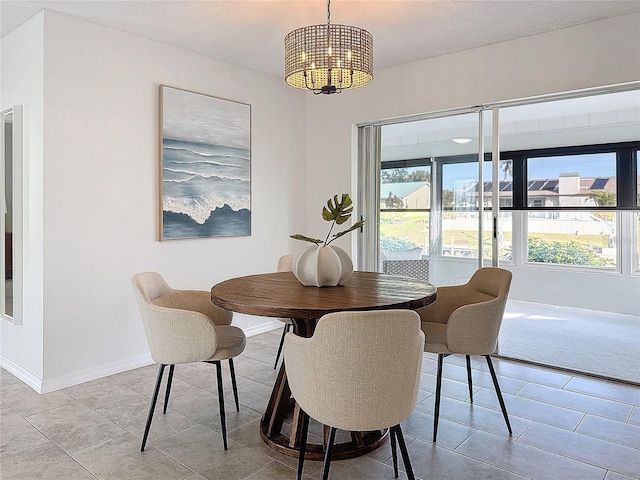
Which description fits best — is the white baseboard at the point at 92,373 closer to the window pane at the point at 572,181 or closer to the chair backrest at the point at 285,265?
the chair backrest at the point at 285,265

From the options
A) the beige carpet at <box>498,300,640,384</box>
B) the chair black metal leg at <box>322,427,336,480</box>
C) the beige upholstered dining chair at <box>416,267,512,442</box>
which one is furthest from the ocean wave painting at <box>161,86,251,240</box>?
the beige carpet at <box>498,300,640,384</box>

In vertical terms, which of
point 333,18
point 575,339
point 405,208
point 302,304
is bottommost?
point 575,339

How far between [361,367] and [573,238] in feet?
15.4

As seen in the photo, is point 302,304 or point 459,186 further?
point 459,186

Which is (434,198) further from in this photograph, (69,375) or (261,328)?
(69,375)

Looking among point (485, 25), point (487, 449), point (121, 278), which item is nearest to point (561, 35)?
point (485, 25)

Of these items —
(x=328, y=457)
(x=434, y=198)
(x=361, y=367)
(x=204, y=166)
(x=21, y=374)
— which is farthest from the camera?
(x=434, y=198)

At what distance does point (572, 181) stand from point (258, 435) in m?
4.69

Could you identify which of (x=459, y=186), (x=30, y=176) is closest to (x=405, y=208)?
(x=459, y=186)

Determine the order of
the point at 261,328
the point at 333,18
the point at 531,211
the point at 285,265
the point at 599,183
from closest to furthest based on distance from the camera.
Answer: the point at 333,18
the point at 285,265
the point at 261,328
the point at 599,183
the point at 531,211

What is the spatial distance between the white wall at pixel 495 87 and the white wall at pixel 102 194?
1.22 meters

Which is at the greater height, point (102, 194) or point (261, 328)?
point (102, 194)

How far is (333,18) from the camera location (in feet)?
11.0

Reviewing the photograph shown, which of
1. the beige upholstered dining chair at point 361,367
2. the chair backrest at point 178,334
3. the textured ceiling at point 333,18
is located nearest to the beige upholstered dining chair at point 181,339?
the chair backrest at point 178,334
